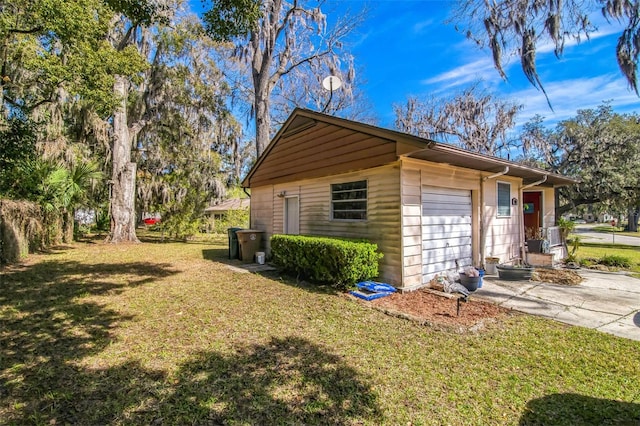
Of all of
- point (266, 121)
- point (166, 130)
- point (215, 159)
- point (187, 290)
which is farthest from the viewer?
point (215, 159)

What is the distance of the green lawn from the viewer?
7.73 ft

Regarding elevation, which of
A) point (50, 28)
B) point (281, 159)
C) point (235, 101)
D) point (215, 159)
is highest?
point (235, 101)

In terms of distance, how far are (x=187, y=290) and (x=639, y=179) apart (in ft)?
69.6

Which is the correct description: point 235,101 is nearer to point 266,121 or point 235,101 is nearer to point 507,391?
point 266,121

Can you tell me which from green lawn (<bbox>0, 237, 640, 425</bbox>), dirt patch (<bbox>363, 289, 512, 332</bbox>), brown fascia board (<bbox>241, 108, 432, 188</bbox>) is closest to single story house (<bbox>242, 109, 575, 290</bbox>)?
brown fascia board (<bbox>241, 108, 432, 188</bbox>)

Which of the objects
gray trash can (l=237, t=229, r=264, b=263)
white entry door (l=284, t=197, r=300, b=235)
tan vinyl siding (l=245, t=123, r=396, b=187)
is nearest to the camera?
tan vinyl siding (l=245, t=123, r=396, b=187)

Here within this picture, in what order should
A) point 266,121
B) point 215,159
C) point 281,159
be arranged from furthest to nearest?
point 215,159
point 266,121
point 281,159

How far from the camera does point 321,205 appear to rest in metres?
7.69

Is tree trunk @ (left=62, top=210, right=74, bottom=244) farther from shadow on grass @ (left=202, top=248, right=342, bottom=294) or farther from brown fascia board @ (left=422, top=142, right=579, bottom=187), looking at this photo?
brown fascia board @ (left=422, top=142, right=579, bottom=187)

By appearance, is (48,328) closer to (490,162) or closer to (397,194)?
(397,194)

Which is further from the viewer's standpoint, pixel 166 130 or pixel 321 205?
pixel 166 130

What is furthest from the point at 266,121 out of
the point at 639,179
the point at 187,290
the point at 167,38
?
the point at 639,179

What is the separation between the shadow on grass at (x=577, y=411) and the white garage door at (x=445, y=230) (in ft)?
11.8

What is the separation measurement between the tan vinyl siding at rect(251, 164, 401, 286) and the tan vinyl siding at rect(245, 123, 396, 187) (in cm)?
25
